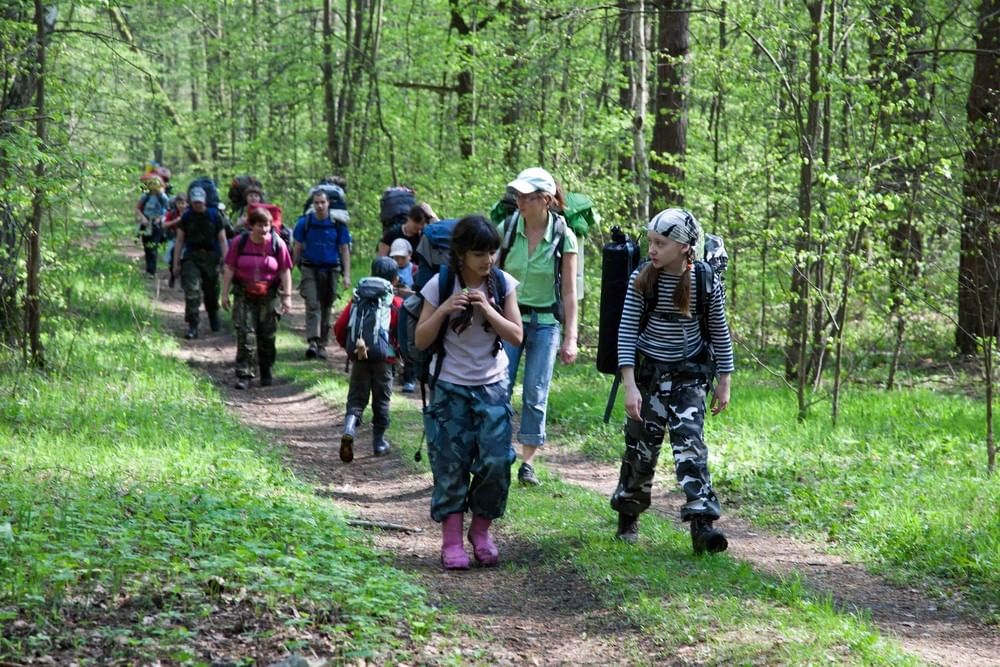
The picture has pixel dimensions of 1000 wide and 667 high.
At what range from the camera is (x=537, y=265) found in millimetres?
7871

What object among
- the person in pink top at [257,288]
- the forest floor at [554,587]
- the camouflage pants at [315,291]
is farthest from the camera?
the camouflage pants at [315,291]

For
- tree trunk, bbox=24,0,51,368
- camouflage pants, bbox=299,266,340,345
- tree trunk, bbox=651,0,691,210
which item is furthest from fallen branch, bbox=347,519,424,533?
camouflage pants, bbox=299,266,340,345

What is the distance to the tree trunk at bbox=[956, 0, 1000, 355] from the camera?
9.81 meters

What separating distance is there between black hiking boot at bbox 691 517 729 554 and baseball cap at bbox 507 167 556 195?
8.69ft

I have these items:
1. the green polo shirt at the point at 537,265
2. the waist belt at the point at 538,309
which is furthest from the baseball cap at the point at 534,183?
the waist belt at the point at 538,309

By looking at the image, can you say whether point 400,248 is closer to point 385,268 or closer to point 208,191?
point 385,268

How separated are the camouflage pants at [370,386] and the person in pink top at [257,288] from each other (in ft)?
11.5

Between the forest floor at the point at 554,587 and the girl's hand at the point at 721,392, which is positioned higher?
the girl's hand at the point at 721,392

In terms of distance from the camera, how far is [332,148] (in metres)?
24.2

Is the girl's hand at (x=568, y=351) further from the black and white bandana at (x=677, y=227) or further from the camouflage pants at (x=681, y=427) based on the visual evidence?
the black and white bandana at (x=677, y=227)

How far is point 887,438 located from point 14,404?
25.9 feet

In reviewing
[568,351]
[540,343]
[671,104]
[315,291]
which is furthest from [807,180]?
[315,291]

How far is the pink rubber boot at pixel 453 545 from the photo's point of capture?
245 inches

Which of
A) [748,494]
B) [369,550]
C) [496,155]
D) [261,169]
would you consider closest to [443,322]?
[369,550]
